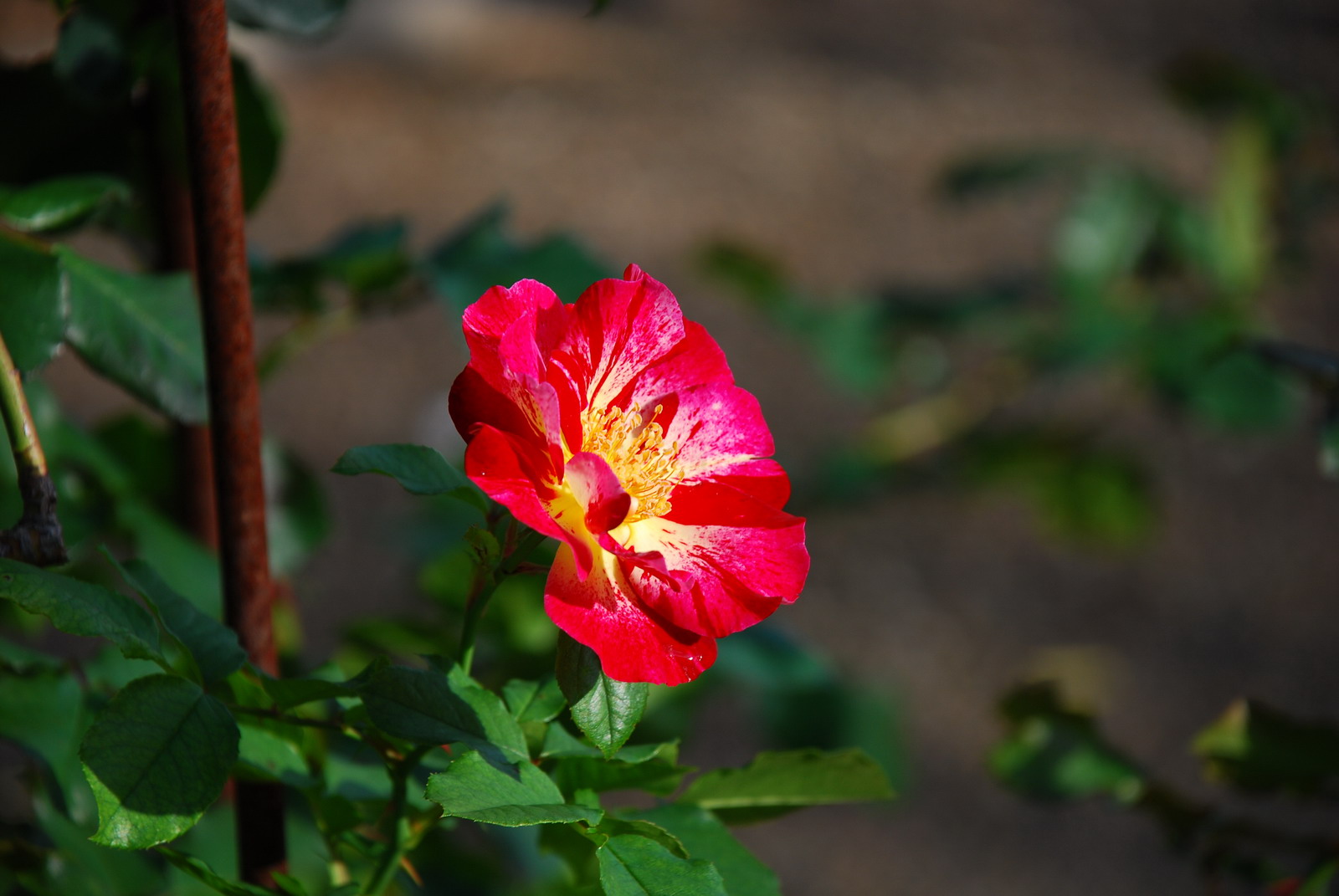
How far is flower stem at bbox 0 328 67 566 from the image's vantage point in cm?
33

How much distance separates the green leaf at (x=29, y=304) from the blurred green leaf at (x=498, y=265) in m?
0.21

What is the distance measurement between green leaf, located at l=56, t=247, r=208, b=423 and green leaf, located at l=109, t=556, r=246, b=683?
0.09 m

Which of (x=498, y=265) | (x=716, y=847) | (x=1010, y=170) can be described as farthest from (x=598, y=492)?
(x=1010, y=170)

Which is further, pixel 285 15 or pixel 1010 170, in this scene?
pixel 1010 170

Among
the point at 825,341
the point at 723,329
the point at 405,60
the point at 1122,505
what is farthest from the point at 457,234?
the point at 405,60

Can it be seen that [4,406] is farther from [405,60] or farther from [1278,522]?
[405,60]

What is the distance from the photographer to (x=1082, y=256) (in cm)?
140

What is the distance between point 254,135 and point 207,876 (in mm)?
346

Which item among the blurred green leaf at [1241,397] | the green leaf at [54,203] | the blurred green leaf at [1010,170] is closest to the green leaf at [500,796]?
the green leaf at [54,203]

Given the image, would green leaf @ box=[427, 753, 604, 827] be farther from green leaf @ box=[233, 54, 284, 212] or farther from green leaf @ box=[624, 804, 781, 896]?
green leaf @ box=[233, 54, 284, 212]

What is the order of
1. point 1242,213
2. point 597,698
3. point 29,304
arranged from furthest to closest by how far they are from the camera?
point 1242,213 → point 29,304 → point 597,698

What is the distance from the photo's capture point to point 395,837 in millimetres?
372

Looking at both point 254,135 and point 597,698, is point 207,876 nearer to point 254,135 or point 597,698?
point 597,698

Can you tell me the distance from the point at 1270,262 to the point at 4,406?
1.48 metres
